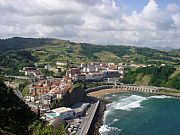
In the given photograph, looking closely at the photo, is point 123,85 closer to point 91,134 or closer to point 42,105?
point 42,105

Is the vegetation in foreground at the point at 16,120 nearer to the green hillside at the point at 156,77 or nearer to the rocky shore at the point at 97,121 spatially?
the rocky shore at the point at 97,121

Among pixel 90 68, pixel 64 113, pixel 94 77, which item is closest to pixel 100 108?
pixel 64 113

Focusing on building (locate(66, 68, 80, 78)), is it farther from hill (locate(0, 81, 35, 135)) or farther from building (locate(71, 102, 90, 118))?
hill (locate(0, 81, 35, 135))

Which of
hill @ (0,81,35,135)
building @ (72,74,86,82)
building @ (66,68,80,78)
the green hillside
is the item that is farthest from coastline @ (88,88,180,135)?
hill @ (0,81,35,135)

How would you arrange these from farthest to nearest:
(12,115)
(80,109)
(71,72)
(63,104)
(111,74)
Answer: (111,74) < (71,72) < (63,104) < (80,109) < (12,115)

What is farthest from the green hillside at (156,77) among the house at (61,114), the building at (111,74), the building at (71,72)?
the house at (61,114)

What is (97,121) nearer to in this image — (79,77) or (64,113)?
(64,113)
